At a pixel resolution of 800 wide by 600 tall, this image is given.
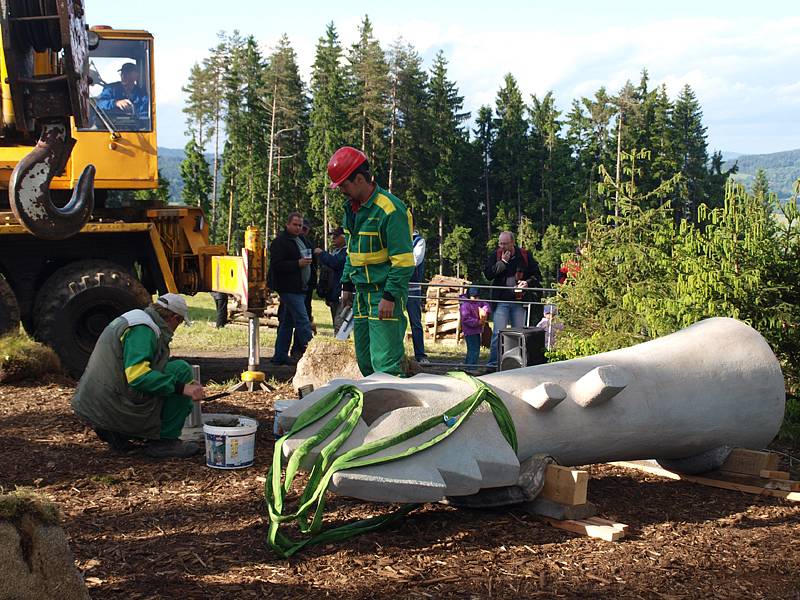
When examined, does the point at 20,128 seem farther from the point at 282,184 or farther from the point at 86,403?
the point at 282,184

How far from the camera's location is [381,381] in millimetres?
4797

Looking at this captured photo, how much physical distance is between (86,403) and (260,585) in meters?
2.74

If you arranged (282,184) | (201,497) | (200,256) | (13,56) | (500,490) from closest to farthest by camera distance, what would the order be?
(13,56), (500,490), (201,497), (200,256), (282,184)

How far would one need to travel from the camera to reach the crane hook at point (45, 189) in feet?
10.9

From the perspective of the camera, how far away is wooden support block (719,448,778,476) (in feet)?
18.0

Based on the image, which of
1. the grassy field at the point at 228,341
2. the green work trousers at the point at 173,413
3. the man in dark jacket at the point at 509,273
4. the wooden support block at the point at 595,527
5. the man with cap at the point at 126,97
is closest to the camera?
the wooden support block at the point at 595,527

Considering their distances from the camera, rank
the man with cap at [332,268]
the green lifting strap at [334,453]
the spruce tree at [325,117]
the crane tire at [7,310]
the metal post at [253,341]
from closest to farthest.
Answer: the green lifting strap at [334,453]
the metal post at [253,341]
the crane tire at [7,310]
the man with cap at [332,268]
the spruce tree at [325,117]

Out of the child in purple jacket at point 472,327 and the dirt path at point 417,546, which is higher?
the child in purple jacket at point 472,327

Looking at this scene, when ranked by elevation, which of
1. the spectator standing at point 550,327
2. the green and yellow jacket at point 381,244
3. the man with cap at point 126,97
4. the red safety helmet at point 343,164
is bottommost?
the spectator standing at point 550,327

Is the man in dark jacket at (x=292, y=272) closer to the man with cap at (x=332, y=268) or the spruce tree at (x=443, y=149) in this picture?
the man with cap at (x=332, y=268)

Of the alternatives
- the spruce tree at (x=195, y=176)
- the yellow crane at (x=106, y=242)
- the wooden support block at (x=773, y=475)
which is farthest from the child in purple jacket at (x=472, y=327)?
the spruce tree at (x=195, y=176)

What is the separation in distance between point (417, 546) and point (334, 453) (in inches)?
23.3

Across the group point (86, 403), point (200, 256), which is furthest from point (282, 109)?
point (86, 403)

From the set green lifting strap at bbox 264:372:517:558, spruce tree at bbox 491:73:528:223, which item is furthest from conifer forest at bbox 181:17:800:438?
green lifting strap at bbox 264:372:517:558
